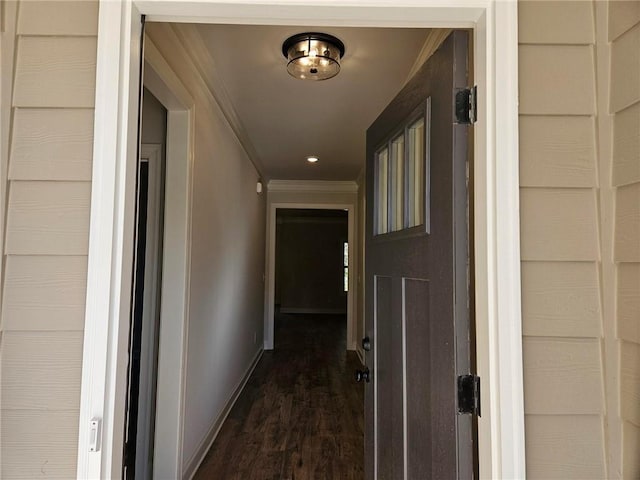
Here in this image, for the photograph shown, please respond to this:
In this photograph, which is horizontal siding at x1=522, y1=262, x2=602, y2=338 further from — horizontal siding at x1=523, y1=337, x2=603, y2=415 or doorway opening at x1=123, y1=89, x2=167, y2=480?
doorway opening at x1=123, y1=89, x2=167, y2=480

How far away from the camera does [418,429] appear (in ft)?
4.23

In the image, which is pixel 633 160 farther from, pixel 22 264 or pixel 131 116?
pixel 22 264

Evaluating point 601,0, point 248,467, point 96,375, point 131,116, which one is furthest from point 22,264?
point 248,467

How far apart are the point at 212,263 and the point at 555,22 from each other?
2375 millimetres

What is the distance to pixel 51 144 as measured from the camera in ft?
3.22

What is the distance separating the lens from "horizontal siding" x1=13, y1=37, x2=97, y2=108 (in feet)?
3.24

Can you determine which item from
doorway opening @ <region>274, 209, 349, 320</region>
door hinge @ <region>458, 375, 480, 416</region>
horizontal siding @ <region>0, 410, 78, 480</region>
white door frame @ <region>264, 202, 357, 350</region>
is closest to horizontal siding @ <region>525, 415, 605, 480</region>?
door hinge @ <region>458, 375, 480, 416</region>

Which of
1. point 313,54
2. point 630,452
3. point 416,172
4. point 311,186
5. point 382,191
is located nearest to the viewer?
point 630,452

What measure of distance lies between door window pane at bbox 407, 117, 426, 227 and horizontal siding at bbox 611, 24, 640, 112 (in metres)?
0.52

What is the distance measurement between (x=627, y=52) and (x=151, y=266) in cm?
242

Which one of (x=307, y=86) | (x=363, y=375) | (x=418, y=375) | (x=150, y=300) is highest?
(x=307, y=86)

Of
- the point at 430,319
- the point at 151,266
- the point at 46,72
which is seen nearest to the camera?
the point at 46,72

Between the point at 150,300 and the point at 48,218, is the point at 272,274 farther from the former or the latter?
the point at 48,218

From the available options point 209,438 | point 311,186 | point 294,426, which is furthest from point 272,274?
point 209,438
